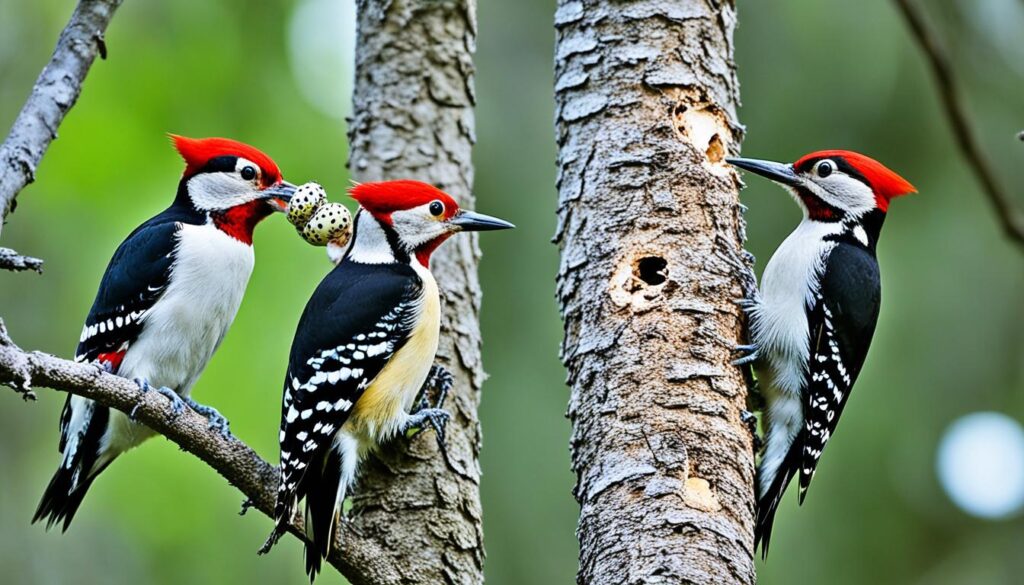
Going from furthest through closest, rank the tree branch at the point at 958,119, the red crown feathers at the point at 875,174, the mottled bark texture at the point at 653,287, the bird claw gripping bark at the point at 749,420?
the red crown feathers at the point at 875,174 < the bird claw gripping bark at the point at 749,420 < the mottled bark texture at the point at 653,287 < the tree branch at the point at 958,119

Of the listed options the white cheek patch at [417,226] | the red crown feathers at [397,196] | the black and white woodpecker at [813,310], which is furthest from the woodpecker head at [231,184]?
the black and white woodpecker at [813,310]

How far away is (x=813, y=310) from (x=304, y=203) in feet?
5.96

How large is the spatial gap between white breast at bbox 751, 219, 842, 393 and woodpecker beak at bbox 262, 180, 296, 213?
5.58 ft

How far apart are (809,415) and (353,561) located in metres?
1.58

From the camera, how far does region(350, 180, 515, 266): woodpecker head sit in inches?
173

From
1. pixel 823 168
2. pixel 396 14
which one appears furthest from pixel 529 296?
pixel 823 168

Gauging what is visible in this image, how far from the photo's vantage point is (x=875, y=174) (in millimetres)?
4281

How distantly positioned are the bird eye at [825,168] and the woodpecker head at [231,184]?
190 cm

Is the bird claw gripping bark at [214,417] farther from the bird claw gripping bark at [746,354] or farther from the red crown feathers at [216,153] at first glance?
the bird claw gripping bark at [746,354]

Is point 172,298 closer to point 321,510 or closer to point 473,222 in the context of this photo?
point 321,510

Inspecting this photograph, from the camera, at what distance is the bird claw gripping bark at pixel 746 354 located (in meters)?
3.64

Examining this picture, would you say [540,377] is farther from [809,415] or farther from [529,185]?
[809,415]

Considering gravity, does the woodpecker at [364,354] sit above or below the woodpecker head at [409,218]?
below

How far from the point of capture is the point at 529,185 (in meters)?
7.46
